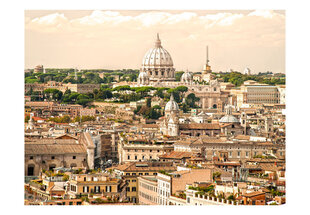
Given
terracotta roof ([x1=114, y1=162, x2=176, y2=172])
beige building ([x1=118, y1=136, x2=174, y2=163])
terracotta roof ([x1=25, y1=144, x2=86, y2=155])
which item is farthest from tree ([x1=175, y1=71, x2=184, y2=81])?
terracotta roof ([x1=114, y1=162, x2=176, y2=172])

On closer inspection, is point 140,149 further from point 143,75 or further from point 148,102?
point 143,75

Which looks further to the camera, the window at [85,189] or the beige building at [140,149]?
the beige building at [140,149]

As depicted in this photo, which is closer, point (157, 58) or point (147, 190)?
point (147, 190)

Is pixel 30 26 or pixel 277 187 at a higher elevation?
pixel 30 26

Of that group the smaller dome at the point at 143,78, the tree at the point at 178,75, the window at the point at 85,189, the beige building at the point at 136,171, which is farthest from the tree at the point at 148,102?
the window at the point at 85,189

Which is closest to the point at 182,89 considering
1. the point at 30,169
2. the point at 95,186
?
Result: the point at 30,169

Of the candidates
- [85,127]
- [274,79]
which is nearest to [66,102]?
[274,79]

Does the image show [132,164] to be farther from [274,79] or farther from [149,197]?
[274,79]

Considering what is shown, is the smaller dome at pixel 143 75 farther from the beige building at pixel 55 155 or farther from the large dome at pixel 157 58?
the beige building at pixel 55 155
